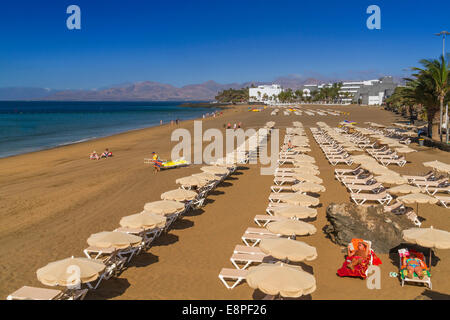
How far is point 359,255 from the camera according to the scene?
6.50 m

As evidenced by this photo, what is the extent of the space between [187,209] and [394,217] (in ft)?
18.5

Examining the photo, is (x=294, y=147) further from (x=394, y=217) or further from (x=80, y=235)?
(x=80, y=235)

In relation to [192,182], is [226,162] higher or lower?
higher

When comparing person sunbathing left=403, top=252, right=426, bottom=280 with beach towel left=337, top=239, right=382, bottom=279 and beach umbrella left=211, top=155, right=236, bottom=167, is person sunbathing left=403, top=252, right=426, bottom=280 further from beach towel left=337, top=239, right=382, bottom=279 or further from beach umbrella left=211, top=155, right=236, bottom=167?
beach umbrella left=211, top=155, right=236, bottom=167

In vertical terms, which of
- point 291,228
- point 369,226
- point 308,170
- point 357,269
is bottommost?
point 357,269

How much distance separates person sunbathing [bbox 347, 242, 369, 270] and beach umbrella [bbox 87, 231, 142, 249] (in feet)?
13.4

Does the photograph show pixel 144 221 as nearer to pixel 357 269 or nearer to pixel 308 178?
pixel 357 269

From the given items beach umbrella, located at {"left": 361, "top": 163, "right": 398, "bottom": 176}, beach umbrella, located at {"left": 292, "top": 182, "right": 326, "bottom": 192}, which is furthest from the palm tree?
beach umbrella, located at {"left": 292, "top": 182, "right": 326, "bottom": 192}

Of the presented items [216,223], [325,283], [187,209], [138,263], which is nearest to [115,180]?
[187,209]

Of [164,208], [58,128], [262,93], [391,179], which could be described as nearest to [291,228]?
[164,208]

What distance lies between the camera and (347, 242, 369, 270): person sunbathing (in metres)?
6.37

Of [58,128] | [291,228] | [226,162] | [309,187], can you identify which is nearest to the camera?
[291,228]

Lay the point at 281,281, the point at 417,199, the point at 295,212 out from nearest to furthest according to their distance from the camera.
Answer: the point at 281,281
the point at 295,212
the point at 417,199

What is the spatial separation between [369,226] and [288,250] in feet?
9.42
